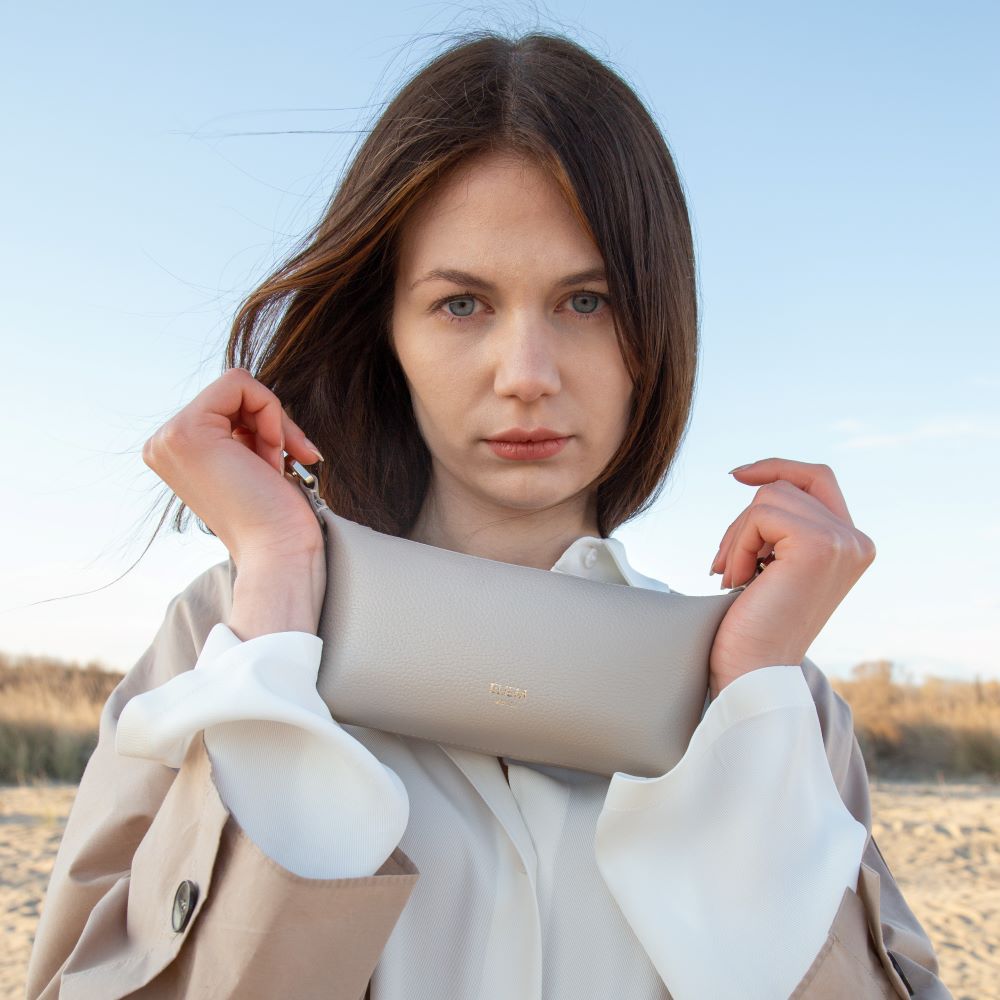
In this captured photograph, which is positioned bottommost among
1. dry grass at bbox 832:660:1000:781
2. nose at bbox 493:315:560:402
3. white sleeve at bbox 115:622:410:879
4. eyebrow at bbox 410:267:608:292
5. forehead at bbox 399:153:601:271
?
dry grass at bbox 832:660:1000:781

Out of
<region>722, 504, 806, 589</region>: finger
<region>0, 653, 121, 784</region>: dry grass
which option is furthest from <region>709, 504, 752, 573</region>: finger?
<region>0, 653, 121, 784</region>: dry grass

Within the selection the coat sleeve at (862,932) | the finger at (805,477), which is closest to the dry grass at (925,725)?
the coat sleeve at (862,932)

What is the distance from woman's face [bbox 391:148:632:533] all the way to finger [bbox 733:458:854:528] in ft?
0.90

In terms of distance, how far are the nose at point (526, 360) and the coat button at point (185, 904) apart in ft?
3.06

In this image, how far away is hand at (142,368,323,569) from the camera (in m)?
1.77

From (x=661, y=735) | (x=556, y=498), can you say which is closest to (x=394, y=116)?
(x=556, y=498)

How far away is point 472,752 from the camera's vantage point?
182 centimetres

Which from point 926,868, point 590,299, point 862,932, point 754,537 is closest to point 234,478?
point 590,299

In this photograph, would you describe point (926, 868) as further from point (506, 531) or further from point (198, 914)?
point (198, 914)

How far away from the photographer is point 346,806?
1.54 meters

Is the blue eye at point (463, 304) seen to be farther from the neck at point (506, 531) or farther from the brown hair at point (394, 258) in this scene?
the neck at point (506, 531)

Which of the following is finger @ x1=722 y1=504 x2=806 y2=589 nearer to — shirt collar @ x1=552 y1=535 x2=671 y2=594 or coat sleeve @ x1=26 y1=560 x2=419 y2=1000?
shirt collar @ x1=552 y1=535 x2=671 y2=594

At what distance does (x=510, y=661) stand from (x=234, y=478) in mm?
554

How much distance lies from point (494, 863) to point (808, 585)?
0.69 meters
